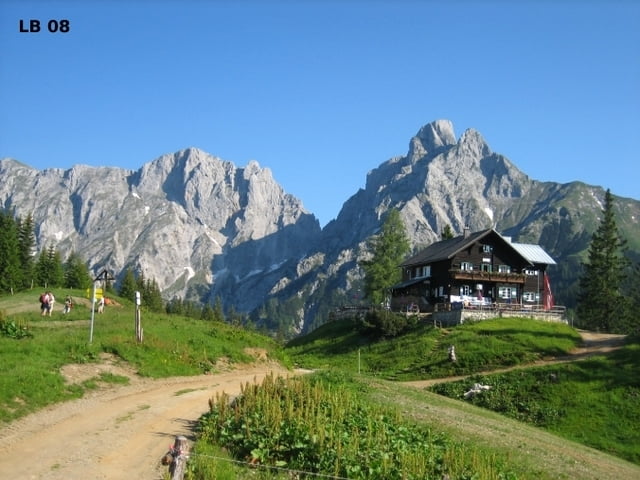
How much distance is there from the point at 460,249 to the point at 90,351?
58946mm

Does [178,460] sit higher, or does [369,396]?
[178,460]

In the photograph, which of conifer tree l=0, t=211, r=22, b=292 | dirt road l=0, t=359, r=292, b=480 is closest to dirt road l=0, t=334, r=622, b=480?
dirt road l=0, t=359, r=292, b=480

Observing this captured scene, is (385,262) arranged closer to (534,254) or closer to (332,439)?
(534,254)

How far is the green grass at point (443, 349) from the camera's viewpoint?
51781 mm

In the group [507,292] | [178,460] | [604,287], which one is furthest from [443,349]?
[178,460]

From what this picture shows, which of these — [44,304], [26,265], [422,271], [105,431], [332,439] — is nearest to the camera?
[332,439]

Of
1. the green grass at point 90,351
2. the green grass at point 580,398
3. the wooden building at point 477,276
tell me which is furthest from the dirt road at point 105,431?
the wooden building at point 477,276

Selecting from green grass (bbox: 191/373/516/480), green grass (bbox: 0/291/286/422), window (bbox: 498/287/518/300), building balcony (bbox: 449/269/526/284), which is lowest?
green grass (bbox: 191/373/516/480)

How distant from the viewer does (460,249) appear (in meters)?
78.4

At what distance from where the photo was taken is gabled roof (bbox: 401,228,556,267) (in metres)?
80.4

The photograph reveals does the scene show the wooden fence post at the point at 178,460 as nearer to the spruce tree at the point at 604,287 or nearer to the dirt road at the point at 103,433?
the dirt road at the point at 103,433

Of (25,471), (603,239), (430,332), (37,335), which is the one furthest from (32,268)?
(25,471)

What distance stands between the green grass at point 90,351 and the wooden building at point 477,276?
140ft

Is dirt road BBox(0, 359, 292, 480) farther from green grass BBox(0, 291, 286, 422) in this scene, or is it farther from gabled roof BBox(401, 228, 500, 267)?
gabled roof BBox(401, 228, 500, 267)
